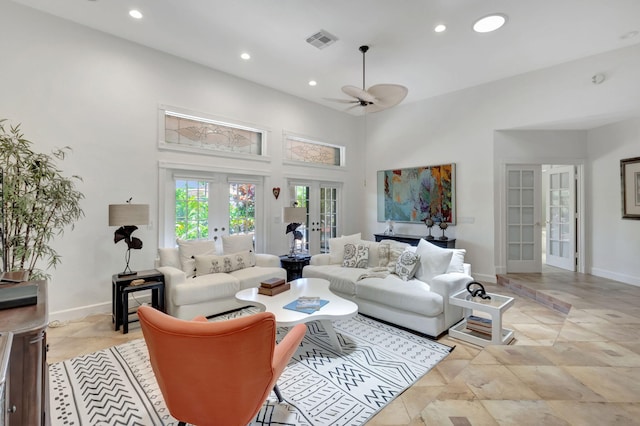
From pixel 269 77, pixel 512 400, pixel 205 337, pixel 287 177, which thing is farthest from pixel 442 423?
pixel 269 77

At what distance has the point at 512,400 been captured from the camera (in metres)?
1.79

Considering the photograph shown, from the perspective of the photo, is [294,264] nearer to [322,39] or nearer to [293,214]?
[293,214]

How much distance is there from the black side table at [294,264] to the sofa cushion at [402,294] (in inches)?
53.6

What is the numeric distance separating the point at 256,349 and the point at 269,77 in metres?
4.69

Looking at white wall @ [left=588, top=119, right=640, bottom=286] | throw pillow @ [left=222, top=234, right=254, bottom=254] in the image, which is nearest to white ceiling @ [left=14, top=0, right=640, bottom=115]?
white wall @ [left=588, top=119, right=640, bottom=286]

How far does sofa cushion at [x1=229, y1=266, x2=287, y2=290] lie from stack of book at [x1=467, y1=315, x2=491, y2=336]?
2498 millimetres

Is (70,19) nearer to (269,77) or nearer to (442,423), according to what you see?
(269,77)

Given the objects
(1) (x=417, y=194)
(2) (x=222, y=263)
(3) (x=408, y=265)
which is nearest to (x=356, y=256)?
(3) (x=408, y=265)

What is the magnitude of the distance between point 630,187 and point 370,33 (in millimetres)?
4588

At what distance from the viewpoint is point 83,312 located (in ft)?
12.1

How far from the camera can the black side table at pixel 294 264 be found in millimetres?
4805

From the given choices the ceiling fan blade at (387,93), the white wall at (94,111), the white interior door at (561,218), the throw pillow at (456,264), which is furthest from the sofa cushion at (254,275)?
the white interior door at (561,218)

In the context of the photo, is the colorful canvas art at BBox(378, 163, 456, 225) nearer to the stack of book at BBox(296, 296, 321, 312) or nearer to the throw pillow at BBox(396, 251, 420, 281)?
the throw pillow at BBox(396, 251, 420, 281)

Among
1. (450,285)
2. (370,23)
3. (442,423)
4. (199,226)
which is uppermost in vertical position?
(370,23)
